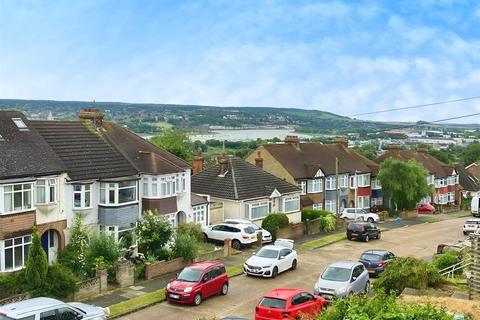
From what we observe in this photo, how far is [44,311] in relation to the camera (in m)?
19.3

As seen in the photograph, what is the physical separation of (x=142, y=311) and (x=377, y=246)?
A: 24088mm

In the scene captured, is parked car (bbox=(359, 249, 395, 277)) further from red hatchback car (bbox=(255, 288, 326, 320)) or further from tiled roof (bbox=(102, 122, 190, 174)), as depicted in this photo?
tiled roof (bbox=(102, 122, 190, 174))

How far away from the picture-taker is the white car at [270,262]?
3288cm

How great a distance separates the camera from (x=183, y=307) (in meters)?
27.0

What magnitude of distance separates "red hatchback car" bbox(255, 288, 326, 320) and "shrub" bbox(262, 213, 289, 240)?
68.4ft

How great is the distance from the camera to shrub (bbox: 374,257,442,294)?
2669cm

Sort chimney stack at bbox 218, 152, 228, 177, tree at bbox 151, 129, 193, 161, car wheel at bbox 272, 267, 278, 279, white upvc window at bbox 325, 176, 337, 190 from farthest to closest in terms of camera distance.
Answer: tree at bbox 151, 129, 193, 161 → white upvc window at bbox 325, 176, 337, 190 → chimney stack at bbox 218, 152, 228, 177 → car wheel at bbox 272, 267, 278, 279

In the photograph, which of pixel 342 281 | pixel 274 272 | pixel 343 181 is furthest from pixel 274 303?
pixel 343 181

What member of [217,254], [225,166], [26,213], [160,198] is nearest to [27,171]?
[26,213]

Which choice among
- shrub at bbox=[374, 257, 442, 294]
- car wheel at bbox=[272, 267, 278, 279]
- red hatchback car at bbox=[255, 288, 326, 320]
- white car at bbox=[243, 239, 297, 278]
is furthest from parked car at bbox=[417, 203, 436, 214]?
red hatchback car at bbox=[255, 288, 326, 320]

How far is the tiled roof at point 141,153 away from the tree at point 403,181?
113 ft

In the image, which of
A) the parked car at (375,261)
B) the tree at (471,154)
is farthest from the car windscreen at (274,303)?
the tree at (471,154)

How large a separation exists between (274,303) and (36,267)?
10.8 m

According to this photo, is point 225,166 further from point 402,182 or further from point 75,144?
point 402,182
